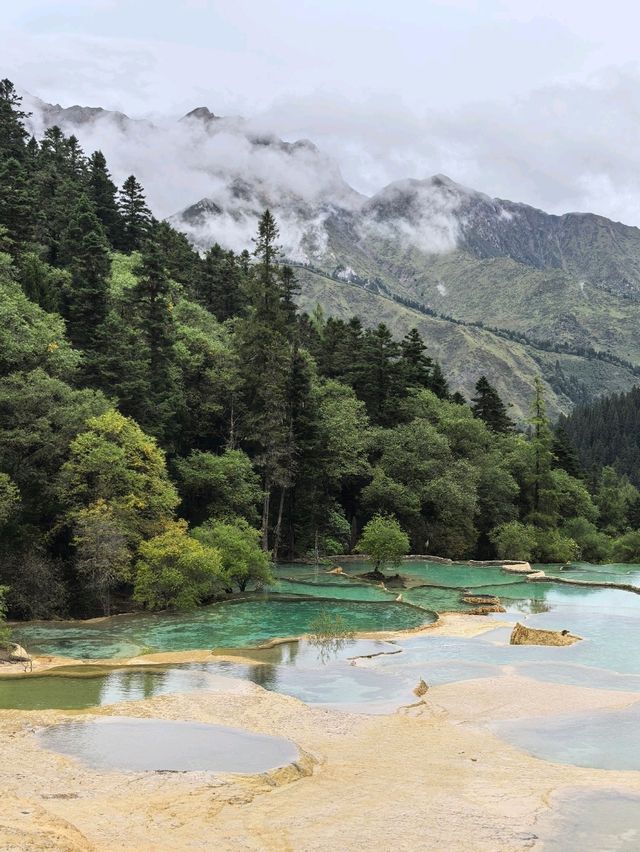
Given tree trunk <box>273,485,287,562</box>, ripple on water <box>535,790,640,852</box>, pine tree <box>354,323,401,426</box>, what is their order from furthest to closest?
pine tree <box>354,323,401,426</box> → tree trunk <box>273,485,287,562</box> → ripple on water <box>535,790,640,852</box>

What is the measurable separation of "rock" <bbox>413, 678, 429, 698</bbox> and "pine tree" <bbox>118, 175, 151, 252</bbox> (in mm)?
65638

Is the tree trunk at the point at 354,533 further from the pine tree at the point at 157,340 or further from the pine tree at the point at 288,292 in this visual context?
the pine tree at the point at 288,292

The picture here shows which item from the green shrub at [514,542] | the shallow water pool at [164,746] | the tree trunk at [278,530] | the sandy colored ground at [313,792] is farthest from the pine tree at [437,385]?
the shallow water pool at [164,746]

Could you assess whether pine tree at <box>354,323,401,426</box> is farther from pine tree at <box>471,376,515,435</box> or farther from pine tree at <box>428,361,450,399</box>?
pine tree at <box>471,376,515,435</box>

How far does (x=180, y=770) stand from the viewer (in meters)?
14.9

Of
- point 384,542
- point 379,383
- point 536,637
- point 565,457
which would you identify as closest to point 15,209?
point 379,383

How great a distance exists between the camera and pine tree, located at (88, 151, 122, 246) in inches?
3113

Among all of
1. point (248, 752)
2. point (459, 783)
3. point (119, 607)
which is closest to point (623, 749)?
point (459, 783)

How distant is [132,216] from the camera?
81.0 m

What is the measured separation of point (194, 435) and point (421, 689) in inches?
1349

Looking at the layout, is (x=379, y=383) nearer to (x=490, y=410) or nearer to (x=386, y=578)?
(x=490, y=410)

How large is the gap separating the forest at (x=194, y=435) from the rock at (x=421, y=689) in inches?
564

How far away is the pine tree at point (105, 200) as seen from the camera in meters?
79.1

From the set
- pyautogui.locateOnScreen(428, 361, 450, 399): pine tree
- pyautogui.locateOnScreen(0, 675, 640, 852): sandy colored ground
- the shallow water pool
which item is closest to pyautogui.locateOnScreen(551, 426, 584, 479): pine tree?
pyautogui.locateOnScreen(428, 361, 450, 399): pine tree
